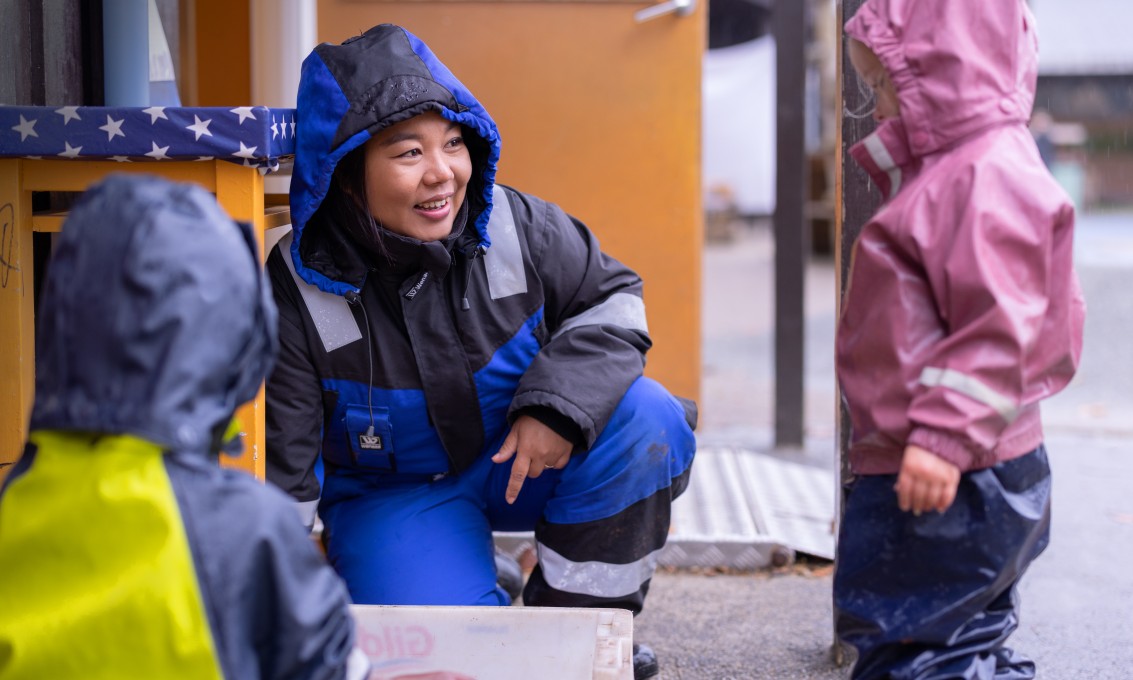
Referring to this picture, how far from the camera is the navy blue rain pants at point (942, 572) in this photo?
190cm

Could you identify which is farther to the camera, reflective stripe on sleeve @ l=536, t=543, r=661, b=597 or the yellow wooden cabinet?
reflective stripe on sleeve @ l=536, t=543, r=661, b=597

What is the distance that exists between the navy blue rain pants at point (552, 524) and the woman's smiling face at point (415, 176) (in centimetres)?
50

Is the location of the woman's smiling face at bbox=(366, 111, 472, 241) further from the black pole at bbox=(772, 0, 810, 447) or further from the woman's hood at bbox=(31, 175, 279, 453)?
the black pole at bbox=(772, 0, 810, 447)

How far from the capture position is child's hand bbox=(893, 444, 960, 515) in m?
1.77

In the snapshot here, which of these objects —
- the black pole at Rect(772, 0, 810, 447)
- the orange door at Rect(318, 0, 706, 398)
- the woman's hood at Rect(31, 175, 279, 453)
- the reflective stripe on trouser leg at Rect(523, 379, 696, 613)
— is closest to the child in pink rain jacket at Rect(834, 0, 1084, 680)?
the reflective stripe on trouser leg at Rect(523, 379, 696, 613)

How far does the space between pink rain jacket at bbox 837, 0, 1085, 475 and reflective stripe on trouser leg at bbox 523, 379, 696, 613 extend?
1.95 ft

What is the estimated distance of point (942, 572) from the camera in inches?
75.5

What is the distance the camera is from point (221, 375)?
1452 millimetres

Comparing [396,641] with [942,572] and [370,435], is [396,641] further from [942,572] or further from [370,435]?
[942,572]

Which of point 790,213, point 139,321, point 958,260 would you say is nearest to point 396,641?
point 139,321

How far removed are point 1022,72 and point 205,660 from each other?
1409 millimetres

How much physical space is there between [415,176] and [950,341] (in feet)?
3.73

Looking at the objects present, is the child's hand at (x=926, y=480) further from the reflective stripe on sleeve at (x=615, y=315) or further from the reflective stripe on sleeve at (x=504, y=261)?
the reflective stripe on sleeve at (x=504, y=261)

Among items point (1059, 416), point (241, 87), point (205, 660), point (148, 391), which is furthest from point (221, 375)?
point (1059, 416)
